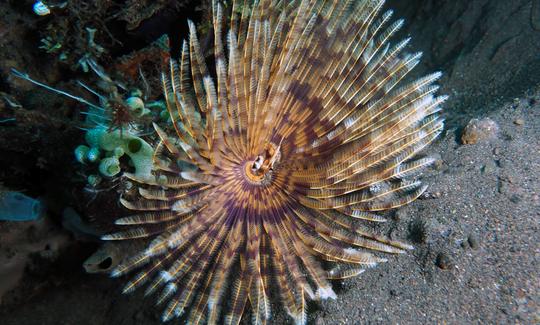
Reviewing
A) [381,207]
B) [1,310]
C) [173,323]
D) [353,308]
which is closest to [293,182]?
[381,207]

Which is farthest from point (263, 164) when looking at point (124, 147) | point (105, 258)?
point (105, 258)

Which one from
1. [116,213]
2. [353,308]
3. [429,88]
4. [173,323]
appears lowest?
[353,308]

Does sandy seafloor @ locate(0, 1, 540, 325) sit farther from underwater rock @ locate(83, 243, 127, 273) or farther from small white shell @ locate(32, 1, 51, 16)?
underwater rock @ locate(83, 243, 127, 273)

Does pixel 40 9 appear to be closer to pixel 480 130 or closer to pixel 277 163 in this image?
pixel 277 163

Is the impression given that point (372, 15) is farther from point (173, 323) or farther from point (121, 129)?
point (173, 323)

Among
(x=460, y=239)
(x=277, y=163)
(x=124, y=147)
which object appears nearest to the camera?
(x=460, y=239)
